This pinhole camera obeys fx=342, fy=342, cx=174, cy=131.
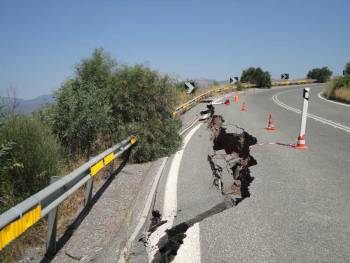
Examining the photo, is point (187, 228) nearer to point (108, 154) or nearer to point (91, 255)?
point (91, 255)

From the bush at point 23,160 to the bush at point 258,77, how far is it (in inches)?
1749

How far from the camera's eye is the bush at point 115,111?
7.11 m

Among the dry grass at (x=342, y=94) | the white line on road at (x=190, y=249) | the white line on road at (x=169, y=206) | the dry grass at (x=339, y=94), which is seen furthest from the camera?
the dry grass at (x=339, y=94)

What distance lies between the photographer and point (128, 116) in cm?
785

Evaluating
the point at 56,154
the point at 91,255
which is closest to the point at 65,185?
the point at 91,255

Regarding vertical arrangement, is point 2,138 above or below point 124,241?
above

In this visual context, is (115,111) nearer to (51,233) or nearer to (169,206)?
(169,206)

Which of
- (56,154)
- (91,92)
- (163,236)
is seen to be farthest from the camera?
(91,92)

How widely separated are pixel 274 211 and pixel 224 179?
1.69 metres

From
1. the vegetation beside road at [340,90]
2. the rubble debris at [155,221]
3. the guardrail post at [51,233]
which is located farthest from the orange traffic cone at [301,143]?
the vegetation beside road at [340,90]

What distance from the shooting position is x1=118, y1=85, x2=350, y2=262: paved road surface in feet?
11.0

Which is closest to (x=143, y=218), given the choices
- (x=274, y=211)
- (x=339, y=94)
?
(x=274, y=211)

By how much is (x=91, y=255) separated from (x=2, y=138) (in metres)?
2.49

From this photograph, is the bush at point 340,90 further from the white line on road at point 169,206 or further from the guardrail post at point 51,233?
the guardrail post at point 51,233
